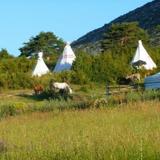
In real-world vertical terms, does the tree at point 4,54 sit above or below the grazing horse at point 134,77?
above

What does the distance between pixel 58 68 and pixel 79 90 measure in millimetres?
20949

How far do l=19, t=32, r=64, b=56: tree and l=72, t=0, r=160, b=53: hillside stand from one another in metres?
22.1

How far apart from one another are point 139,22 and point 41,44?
45.8m

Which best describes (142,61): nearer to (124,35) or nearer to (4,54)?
(124,35)

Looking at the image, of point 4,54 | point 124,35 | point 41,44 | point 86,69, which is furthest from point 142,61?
point 41,44

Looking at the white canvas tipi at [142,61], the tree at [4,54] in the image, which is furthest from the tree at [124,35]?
the white canvas tipi at [142,61]

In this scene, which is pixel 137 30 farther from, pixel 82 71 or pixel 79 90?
pixel 79 90

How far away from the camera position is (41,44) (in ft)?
287

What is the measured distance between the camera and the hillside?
12049 cm

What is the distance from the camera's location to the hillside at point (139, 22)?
120 m

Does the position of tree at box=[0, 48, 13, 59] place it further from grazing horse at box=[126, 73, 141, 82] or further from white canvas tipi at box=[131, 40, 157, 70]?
grazing horse at box=[126, 73, 141, 82]

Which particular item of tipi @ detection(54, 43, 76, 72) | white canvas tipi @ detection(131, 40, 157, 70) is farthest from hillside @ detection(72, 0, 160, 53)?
white canvas tipi @ detection(131, 40, 157, 70)

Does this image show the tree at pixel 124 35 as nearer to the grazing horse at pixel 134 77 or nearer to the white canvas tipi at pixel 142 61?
the white canvas tipi at pixel 142 61

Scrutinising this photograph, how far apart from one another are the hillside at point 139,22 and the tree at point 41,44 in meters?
22.1
